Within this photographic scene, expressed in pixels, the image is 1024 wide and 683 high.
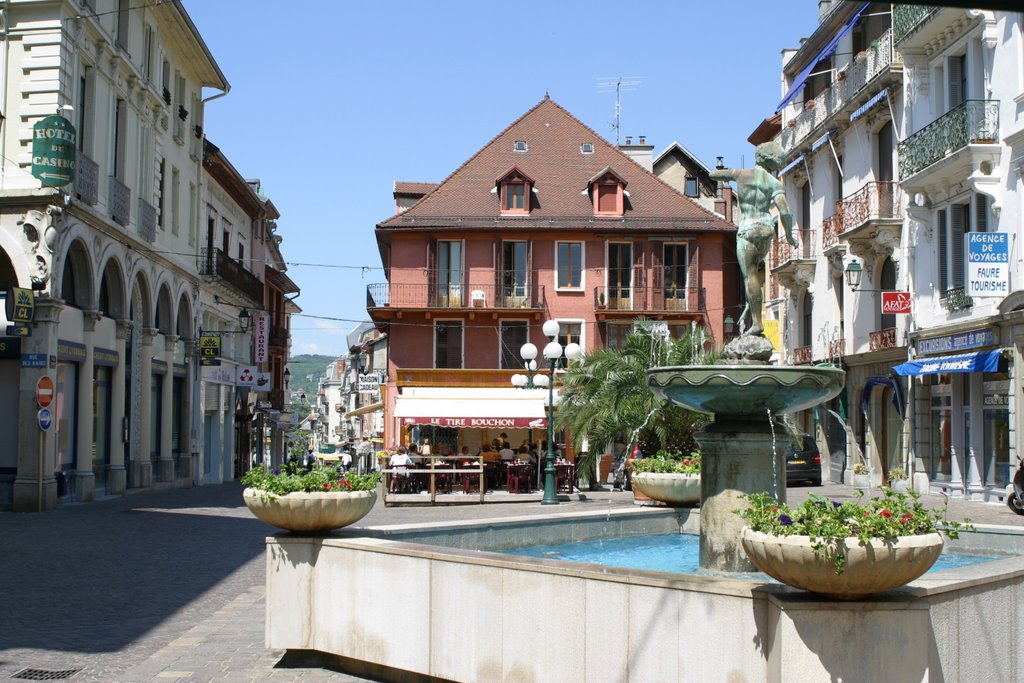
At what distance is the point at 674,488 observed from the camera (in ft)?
39.7

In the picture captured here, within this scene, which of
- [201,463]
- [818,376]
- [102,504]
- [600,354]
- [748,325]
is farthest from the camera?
[201,463]

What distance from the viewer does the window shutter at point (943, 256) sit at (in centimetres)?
2833

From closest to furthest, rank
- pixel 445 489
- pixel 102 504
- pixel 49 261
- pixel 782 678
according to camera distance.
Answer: pixel 782 678 < pixel 49 261 < pixel 102 504 < pixel 445 489

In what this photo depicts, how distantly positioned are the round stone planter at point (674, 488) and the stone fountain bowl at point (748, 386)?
3.55 meters

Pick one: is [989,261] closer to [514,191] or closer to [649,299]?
[649,299]

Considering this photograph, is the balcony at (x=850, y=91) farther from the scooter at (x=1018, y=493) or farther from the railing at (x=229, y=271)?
the railing at (x=229, y=271)

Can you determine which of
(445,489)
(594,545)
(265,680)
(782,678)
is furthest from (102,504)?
(782,678)

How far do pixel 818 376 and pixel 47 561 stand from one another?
10957mm

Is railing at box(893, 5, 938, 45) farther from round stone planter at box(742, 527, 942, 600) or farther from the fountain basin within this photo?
round stone planter at box(742, 527, 942, 600)

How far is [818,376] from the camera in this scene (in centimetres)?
822

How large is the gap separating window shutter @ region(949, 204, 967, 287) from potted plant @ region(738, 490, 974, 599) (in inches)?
940

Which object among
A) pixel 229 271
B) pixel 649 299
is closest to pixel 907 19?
pixel 649 299

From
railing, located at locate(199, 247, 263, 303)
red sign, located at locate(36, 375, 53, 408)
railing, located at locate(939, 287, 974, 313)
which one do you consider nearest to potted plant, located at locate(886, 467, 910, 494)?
railing, located at locate(939, 287, 974, 313)

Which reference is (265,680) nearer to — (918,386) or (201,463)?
(918,386)
